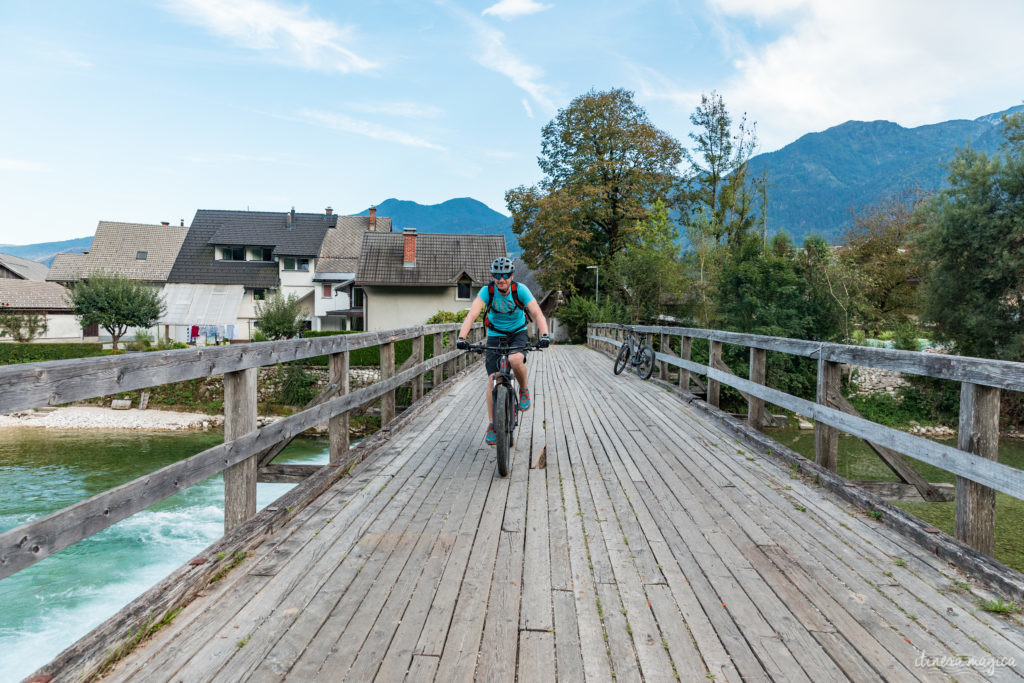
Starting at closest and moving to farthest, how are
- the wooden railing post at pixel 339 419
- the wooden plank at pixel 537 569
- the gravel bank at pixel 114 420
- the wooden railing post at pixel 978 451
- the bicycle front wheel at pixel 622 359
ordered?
1. the wooden plank at pixel 537 569
2. the wooden railing post at pixel 978 451
3. the wooden railing post at pixel 339 419
4. the bicycle front wheel at pixel 622 359
5. the gravel bank at pixel 114 420

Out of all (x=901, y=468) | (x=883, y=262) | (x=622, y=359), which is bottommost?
(x=901, y=468)

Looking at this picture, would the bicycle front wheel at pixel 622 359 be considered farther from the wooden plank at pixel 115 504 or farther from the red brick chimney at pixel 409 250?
the red brick chimney at pixel 409 250

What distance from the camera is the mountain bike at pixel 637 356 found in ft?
42.0

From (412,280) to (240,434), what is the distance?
3280 cm

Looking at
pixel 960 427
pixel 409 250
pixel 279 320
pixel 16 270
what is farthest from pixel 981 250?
pixel 16 270

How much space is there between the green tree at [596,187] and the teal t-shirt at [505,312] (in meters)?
32.5

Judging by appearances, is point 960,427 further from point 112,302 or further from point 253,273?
point 253,273

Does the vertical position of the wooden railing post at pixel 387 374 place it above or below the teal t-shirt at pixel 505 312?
below

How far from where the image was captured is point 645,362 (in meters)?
13.0

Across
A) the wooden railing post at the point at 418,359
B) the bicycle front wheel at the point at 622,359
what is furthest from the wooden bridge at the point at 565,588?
the bicycle front wheel at the point at 622,359

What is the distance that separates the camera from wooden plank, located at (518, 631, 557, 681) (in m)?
2.16

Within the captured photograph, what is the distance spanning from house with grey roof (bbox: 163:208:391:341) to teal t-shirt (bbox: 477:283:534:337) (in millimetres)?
35890

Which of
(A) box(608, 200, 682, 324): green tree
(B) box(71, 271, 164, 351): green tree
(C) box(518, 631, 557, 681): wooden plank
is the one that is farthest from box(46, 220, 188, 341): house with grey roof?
(C) box(518, 631, 557, 681): wooden plank

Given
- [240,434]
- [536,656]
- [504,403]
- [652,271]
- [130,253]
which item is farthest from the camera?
[130,253]
